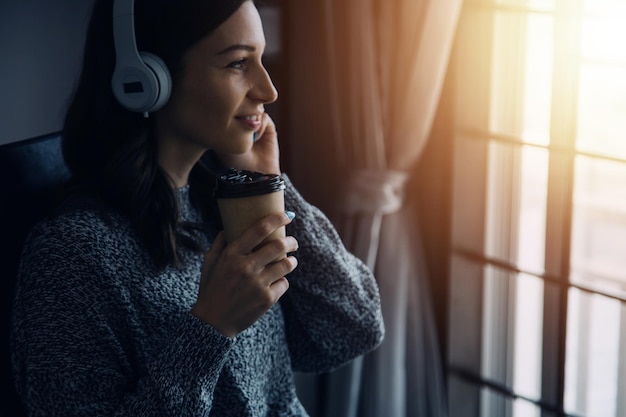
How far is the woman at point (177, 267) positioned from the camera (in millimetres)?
1274

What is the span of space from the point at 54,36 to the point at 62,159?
0.85m

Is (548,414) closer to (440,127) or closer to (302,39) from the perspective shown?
(440,127)

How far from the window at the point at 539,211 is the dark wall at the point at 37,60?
1.03 meters

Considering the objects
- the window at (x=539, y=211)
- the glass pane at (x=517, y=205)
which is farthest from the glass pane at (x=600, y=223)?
the glass pane at (x=517, y=205)

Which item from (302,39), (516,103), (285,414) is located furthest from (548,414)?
(302,39)

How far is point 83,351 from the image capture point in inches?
50.7

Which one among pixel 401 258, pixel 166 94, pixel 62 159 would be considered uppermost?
pixel 166 94

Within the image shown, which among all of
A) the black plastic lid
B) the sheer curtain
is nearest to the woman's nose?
the black plastic lid

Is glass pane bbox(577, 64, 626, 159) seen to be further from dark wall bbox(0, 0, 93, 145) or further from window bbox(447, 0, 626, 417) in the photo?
dark wall bbox(0, 0, 93, 145)

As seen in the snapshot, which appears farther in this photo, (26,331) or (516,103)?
(516,103)

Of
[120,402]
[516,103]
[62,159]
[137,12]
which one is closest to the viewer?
[120,402]

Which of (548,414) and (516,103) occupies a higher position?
(516,103)

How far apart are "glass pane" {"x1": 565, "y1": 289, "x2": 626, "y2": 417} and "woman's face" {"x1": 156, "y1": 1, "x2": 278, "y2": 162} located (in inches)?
46.9

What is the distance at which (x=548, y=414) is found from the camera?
7.97ft
